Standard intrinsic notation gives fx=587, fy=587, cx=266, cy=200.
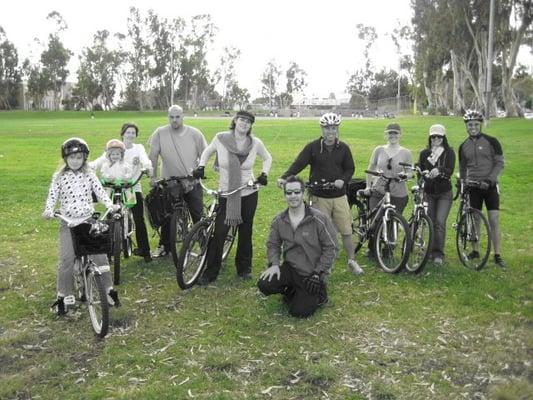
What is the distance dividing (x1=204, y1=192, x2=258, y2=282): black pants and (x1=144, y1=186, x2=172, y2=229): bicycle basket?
2.66 ft

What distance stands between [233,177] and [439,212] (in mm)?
2765

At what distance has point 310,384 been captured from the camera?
14.9 feet

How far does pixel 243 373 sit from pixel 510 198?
32.8 ft

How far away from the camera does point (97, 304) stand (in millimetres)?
5453

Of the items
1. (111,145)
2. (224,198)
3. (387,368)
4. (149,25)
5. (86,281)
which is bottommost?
(387,368)

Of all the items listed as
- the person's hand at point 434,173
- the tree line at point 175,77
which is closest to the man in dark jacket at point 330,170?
the person's hand at point 434,173

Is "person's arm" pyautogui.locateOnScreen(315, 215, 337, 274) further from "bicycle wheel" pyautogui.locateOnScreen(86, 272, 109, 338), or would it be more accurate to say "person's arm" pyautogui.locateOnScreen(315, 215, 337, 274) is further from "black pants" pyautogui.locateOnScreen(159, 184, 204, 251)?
"black pants" pyautogui.locateOnScreen(159, 184, 204, 251)

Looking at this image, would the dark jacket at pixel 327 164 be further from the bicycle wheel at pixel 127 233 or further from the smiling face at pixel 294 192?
the bicycle wheel at pixel 127 233

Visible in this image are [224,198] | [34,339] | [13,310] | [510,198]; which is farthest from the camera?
[510,198]

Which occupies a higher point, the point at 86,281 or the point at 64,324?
the point at 86,281

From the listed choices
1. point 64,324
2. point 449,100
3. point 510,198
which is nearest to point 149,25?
point 449,100

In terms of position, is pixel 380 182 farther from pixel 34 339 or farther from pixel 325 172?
pixel 34 339

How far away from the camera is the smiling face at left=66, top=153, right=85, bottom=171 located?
5.71 meters

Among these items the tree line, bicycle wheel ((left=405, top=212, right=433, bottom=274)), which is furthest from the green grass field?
the tree line
